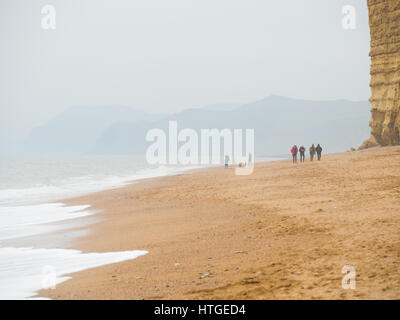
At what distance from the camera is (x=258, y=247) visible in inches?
306

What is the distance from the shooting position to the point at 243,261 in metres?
6.94

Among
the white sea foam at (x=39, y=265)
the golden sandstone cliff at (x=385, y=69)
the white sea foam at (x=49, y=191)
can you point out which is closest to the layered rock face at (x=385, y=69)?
the golden sandstone cliff at (x=385, y=69)

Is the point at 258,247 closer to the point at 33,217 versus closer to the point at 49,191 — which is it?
the point at 33,217

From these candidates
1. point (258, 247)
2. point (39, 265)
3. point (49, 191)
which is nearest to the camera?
point (258, 247)

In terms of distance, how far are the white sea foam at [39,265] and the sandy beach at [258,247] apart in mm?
347

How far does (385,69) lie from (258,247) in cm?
3144

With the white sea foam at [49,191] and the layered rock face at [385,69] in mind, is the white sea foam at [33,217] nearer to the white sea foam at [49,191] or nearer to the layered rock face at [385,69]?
the white sea foam at [49,191]

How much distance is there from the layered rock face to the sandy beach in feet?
69.0

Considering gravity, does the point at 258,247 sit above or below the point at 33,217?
above

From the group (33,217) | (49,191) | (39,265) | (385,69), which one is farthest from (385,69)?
(39,265)

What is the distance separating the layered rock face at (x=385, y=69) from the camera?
32.8 m
